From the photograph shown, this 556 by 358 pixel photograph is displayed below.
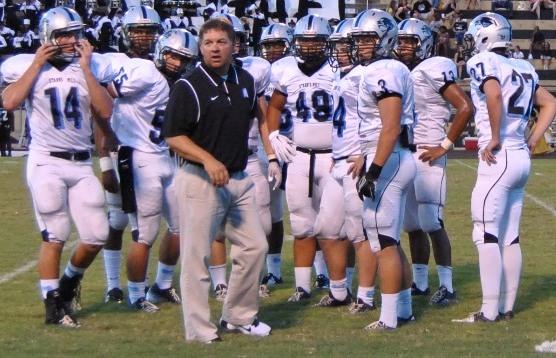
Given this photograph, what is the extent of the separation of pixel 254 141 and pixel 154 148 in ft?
3.12

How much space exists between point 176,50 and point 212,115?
1.19 m

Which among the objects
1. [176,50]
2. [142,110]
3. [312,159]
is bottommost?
[312,159]

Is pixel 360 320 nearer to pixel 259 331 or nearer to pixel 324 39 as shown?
pixel 259 331

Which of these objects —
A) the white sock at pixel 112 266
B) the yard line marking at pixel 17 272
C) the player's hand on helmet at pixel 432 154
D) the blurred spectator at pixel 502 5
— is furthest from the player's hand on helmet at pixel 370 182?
the blurred spectator at pixel 502 5

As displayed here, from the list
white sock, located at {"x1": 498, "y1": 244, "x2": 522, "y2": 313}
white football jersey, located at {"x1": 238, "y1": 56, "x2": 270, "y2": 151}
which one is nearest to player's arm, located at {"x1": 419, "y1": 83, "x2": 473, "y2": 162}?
white sock, located at {"x1": 498, "y1": 244, "x2": 522, "y2": 313}

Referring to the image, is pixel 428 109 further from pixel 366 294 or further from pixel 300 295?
pixel 300 295

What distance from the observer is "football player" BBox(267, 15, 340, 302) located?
26.1 feet

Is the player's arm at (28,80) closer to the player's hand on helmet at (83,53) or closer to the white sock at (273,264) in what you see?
the player's hand on helmet at (83,53)

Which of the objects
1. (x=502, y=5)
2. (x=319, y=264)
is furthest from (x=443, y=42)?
(x=319, y=264)

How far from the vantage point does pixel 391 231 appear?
262 inches

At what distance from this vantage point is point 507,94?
274 inches

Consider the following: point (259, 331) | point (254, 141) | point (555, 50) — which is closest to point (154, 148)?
point (254, 141)

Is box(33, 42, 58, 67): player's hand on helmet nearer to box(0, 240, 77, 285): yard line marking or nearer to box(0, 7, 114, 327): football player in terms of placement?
box(0, 7, 114, 327): football player

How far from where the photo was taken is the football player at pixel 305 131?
7.95m
